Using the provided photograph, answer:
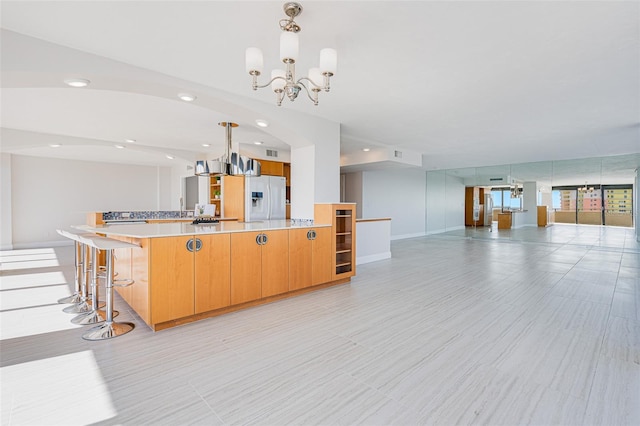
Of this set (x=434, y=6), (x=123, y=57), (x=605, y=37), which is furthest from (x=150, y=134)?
(x=605, y=37)

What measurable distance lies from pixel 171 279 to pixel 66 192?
889 centimetres

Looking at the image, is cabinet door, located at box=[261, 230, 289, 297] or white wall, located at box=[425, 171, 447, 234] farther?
white wall, located at box=[425, 171, 447, 234]

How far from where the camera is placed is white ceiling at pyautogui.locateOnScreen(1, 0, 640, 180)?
222 centimetres

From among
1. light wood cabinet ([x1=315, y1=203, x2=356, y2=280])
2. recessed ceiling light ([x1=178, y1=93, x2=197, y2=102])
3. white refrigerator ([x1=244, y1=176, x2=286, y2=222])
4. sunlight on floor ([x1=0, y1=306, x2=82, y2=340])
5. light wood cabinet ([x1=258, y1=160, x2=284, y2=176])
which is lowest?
sunlight on floor ([x1=0, y1=306, x2=82, y2=340])

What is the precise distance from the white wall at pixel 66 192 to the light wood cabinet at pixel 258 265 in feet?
28.5

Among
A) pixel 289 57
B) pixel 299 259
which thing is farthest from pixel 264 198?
pixel 289 57

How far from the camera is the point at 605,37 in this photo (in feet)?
8.19

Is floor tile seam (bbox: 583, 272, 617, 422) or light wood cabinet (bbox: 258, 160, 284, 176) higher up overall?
light wood cabinet (bbox: 258, 160, 284, 176)

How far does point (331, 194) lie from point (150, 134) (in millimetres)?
4000

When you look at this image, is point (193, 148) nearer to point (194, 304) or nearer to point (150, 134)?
point (150, 134)

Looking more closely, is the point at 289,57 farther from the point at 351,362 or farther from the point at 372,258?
the point at 372,258

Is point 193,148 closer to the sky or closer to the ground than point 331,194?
closer to the sky

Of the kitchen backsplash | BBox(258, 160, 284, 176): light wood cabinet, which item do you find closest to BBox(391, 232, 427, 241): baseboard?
BBox(258, 160, 284, 176): light wood cabinet

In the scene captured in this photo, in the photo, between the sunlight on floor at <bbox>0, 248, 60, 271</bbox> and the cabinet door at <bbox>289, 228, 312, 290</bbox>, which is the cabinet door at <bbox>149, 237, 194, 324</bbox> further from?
the sunlight on floor at <bbox>0, 248, 60, 271</bbox>
